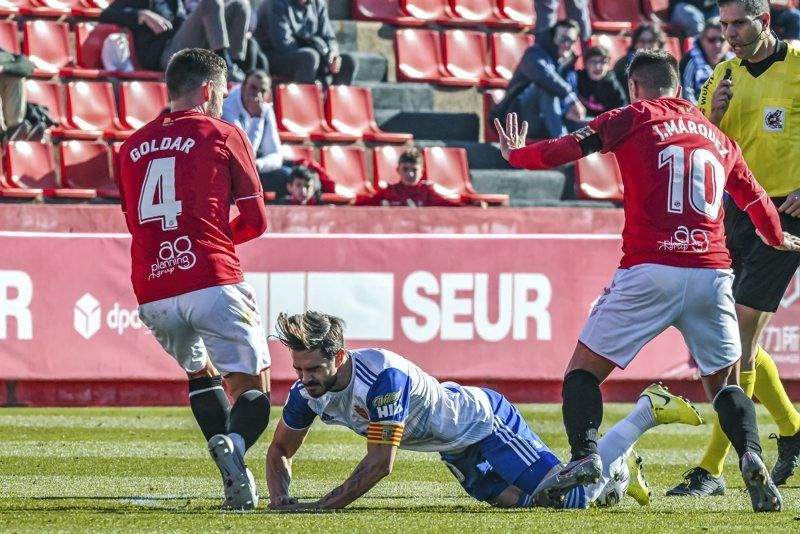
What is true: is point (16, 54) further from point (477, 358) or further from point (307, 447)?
point (307, 447)

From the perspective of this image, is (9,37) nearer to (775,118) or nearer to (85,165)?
(85,165)

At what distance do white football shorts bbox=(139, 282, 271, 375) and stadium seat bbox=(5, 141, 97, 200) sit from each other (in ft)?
24.5

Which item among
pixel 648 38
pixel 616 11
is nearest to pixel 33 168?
pixel 648 38

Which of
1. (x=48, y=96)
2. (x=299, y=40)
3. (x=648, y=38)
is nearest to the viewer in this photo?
(x=48, y=96)

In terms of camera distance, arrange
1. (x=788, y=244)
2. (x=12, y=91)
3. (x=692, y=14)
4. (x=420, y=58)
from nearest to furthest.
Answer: (x=788, y=244) → (x=12, y=91) → (x=420, y=58) → (x=692, y=14)

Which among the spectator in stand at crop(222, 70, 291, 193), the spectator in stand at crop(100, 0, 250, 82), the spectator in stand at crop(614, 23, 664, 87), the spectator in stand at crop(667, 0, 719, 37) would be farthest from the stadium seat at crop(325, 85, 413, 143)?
the spectator in stand at crop(667, 0, 719, 37)

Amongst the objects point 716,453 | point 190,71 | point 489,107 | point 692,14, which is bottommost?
point 716,453

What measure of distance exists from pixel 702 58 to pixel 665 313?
1030cm

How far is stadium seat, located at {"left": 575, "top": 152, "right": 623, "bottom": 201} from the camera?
1639 centimetres

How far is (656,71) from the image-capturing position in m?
6.78

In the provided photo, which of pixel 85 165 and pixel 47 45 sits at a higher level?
pixel 47 45

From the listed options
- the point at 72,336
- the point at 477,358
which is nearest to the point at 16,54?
the point at 72,336

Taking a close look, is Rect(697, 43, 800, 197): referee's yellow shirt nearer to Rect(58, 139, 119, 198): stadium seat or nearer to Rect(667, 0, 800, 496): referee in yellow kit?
Rect(667, 0, 800, 496): referee in yellow kit

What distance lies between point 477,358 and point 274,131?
10.8ft
